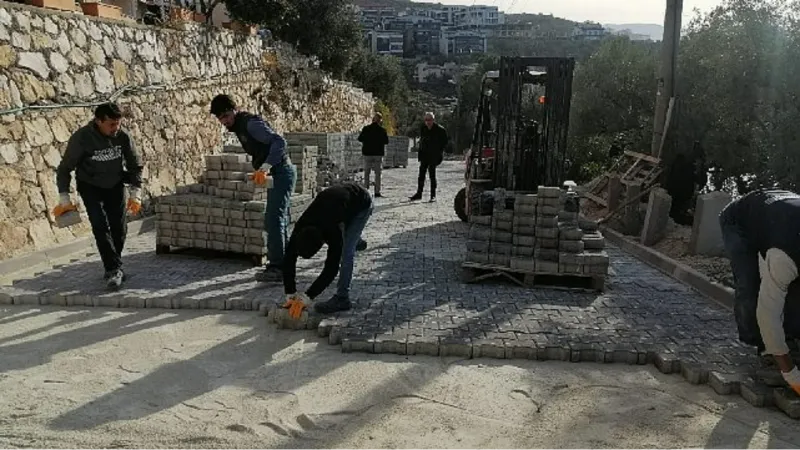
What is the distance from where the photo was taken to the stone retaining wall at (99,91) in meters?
6.74

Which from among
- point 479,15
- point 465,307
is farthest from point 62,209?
point 479,15

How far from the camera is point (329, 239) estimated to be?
15.6 feet

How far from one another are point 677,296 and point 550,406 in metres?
2.94

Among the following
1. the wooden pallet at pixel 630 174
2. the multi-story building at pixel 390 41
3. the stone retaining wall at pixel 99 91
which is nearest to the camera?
the stone retaining wall at pixel 99 91

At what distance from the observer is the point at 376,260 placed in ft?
23.3

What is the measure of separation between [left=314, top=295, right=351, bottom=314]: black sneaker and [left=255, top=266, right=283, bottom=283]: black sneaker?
3.35 ft

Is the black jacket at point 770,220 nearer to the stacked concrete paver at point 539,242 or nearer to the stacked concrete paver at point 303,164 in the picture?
the stacked concrete paver at point 539,242

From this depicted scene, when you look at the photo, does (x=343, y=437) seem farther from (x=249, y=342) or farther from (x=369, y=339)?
(x=249, y=342)

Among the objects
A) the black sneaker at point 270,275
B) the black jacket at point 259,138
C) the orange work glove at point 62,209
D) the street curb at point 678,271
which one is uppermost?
the black jacket at point 259,138

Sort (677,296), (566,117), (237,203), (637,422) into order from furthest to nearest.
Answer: (566,117)
(237,203)
(677,296)
(637,422)

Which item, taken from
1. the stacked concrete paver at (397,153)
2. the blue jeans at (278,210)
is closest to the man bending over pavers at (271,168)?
the blue jeans at (278,210)

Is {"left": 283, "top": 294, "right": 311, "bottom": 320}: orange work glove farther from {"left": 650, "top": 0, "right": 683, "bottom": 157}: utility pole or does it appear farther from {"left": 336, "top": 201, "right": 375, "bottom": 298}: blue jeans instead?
{"left": 650, "top": 0, "right": 683, "bottom": 157}: utility pole

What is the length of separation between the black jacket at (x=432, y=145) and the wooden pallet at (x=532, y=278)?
5.89 metres

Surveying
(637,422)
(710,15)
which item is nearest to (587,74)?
(710,15)
